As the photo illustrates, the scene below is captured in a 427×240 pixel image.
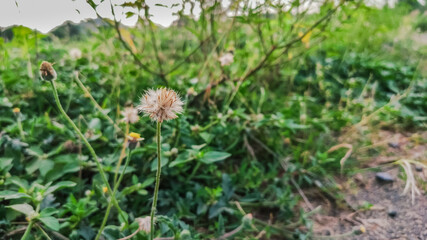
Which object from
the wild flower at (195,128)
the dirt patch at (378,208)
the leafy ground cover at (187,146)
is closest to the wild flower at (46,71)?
the leafy ground cover at (187,146)

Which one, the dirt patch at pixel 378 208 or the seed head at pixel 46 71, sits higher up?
the seed head at pixel 46 71

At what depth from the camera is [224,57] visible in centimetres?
148

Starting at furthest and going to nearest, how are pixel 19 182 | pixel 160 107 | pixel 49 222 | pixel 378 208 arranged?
pixel 378 208
pixel 19 182
pixel 49 222
pixel 160 107

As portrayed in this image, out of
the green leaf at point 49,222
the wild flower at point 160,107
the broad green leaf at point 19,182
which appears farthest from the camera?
the broad green leaf at point 19,182

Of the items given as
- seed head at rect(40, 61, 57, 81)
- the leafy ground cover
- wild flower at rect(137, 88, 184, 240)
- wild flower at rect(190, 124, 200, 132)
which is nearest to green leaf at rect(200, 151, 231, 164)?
the leafy ground cover

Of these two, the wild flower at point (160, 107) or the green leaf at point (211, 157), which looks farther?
the green leaf at point (211, 157)

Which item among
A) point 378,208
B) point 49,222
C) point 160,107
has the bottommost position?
point 378,208

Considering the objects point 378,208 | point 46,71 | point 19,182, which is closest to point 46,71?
point 46,71

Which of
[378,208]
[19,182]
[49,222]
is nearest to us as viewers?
[49,222]

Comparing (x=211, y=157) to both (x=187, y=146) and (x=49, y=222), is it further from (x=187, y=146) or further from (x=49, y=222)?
(x=49, y=222)

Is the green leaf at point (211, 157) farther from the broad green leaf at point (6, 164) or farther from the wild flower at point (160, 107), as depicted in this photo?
the broad green leaf at point (6, 164)

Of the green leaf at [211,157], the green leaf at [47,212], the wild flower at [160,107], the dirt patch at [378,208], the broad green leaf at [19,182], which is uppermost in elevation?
the wild flower at [160,107]

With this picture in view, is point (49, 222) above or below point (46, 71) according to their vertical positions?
below

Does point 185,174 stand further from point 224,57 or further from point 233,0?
point 233,0
